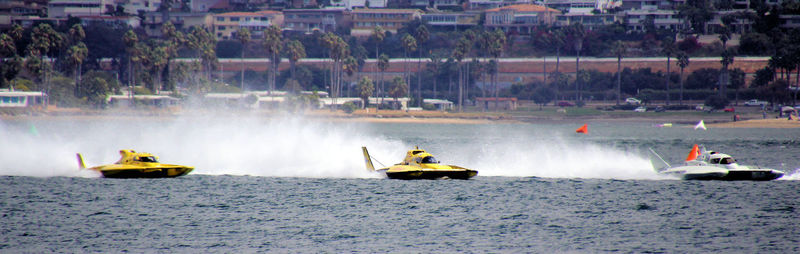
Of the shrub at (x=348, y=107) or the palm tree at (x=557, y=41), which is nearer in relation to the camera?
the shrub at (x=348, y=107)

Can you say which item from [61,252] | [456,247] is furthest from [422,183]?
[61,252]

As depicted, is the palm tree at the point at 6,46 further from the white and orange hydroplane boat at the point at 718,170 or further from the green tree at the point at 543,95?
the white and orange hydroplane boat at the point at 718,170

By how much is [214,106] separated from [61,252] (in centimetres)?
12277

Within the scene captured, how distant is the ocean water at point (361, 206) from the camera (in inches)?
1455

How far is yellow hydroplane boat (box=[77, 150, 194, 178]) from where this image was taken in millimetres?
46875

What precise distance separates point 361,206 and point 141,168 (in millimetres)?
11510

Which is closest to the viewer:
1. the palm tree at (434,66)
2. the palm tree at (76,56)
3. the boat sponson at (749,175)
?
the boat sponson at (749,175)

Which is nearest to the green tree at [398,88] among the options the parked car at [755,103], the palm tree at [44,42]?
the palm tree at [44,42]

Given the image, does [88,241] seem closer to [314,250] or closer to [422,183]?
[314,250]

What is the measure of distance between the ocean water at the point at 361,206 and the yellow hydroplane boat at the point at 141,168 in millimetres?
1520

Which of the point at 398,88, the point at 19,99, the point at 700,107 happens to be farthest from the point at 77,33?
the point at 700,107

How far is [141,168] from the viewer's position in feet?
155

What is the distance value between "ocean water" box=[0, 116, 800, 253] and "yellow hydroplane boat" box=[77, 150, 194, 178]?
4.99 feet

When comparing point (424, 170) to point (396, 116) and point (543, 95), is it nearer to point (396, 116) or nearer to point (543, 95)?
point (396, 116)
